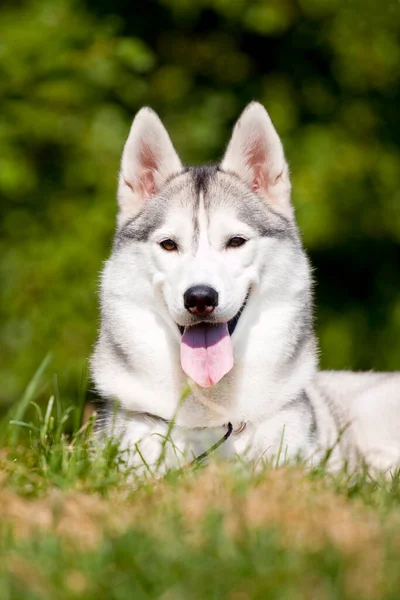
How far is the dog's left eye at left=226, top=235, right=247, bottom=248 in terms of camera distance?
4078 mm

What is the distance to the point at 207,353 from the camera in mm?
3945

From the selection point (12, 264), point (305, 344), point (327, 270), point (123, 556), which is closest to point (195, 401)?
point (305, 344)

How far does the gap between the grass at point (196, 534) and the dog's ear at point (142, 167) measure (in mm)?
1590

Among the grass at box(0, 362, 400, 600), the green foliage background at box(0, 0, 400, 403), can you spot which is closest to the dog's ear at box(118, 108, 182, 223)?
the grass at box(0, 362, 400, 600)

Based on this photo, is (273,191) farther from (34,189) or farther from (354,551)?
(34,189)

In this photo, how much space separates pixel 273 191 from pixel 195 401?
1069 millimetres

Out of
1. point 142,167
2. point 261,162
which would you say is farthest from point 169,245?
point 261,162

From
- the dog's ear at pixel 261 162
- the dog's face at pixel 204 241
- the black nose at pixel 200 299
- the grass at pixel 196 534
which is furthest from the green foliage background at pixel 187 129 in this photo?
the grass at pixel 196 534

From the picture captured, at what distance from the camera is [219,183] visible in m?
4.27

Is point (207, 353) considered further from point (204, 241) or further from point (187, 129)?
point (187, 129)

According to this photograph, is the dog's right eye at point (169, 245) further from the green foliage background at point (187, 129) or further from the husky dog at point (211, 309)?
the green foliage background at point (187, 129)

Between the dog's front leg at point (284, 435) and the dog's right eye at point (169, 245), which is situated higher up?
the dog's right eye at point (169, 245)

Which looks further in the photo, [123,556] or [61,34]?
[61,34]

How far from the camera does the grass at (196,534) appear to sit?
2.09 meters
